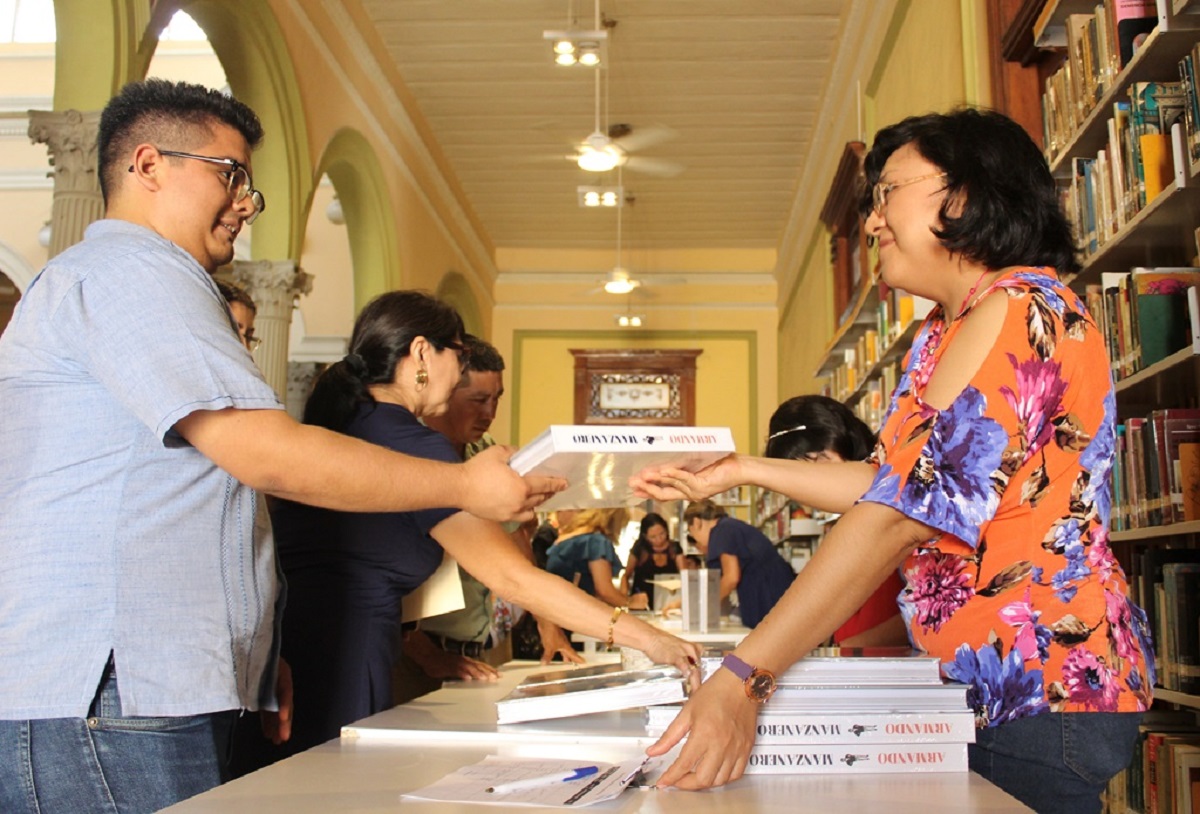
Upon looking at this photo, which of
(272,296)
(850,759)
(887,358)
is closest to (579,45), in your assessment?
(272,296)

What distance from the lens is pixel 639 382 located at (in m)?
12.0

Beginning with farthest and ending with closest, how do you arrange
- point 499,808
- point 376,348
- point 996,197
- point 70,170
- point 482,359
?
point 70,170 → point 482,359 → point 376,348 → point 996,197 → point 499,808

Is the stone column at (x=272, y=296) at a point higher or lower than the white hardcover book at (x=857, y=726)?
higher

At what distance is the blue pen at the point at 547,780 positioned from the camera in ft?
3.61

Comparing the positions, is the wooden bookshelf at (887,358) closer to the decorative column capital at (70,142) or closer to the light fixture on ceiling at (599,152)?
the light fixture on ceiling at (599,152)

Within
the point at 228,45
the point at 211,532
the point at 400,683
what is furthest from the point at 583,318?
the point at 211,532

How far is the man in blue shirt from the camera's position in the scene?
127 cm

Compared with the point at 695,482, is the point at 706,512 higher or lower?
higher

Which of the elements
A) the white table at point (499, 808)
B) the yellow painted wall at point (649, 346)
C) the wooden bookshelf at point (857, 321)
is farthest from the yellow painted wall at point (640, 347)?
the white table at point (499, 808)

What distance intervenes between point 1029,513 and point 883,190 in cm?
52

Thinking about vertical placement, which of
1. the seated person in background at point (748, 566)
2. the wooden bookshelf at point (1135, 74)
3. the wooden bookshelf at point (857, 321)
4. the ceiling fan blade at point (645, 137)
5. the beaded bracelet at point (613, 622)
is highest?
the ceiling fan blade at point (645, 137)

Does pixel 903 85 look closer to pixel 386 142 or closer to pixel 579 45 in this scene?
pixel 579 45

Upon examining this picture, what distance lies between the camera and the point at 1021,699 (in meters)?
1.20

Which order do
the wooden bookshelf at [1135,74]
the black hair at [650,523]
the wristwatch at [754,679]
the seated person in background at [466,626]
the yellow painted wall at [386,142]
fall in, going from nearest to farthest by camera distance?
the wristwatch at [754,679] → the wooden bookshelf at [1135,74] → the seated person in background at [466,626] → the yellow painted wall at [386,142] → the black hair at [650,523]
